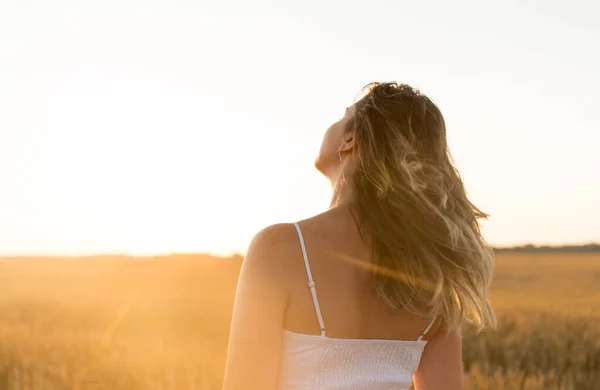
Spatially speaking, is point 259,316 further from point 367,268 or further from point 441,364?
point 441,364

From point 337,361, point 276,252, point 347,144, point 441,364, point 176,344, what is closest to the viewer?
point 276,252

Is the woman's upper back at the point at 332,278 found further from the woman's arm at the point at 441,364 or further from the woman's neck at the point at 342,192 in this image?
the woman's arm at the point at 441,364

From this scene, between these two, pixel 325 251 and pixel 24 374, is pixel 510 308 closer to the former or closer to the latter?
pixel 24 374

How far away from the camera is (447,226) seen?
2188 millimetres

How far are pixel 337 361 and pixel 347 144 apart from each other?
606 mm

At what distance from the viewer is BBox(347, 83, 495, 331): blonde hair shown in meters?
2.09

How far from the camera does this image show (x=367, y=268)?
6.82 feet

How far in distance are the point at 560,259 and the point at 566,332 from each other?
1031 inches

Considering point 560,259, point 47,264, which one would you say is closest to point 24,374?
point 560,259

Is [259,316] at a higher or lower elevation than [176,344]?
higher

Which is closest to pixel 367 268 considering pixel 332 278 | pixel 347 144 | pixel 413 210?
pixel 332 278

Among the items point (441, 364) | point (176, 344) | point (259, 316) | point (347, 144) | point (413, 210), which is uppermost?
point (347, 144)

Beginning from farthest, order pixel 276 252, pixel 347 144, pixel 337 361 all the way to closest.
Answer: pixel 347 144, pixel 337 361, pixel 276 252

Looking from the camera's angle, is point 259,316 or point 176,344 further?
point 176,344
